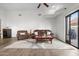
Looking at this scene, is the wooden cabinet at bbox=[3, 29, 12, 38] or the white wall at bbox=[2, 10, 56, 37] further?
the white wall at bbox=[2, 10, 56, 37]

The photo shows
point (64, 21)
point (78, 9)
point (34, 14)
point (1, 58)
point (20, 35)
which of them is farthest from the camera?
point (34, 14)

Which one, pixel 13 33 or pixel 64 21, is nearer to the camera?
pixel 64 21

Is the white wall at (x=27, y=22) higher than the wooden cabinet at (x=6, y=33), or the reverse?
the white wall at (x=27, y=22)

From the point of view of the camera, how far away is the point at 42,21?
1284 cm

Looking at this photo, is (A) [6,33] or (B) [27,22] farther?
(B) [27,22]

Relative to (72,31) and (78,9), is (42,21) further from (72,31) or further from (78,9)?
(78,9)

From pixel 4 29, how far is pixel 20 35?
2.28 m

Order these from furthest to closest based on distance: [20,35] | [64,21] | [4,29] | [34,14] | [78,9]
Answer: [34,14], [4,29], [20,35], [64,21], [78,9]

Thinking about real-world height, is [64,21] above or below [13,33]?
above

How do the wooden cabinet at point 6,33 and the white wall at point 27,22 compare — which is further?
the white wall at point 27,22

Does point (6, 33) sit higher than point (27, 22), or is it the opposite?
point (27, 22)

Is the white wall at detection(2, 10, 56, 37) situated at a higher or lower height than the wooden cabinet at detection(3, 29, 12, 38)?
higher

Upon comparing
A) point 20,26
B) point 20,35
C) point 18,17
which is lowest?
point 20,35

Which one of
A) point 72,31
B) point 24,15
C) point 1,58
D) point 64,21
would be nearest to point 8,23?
point 24,15
